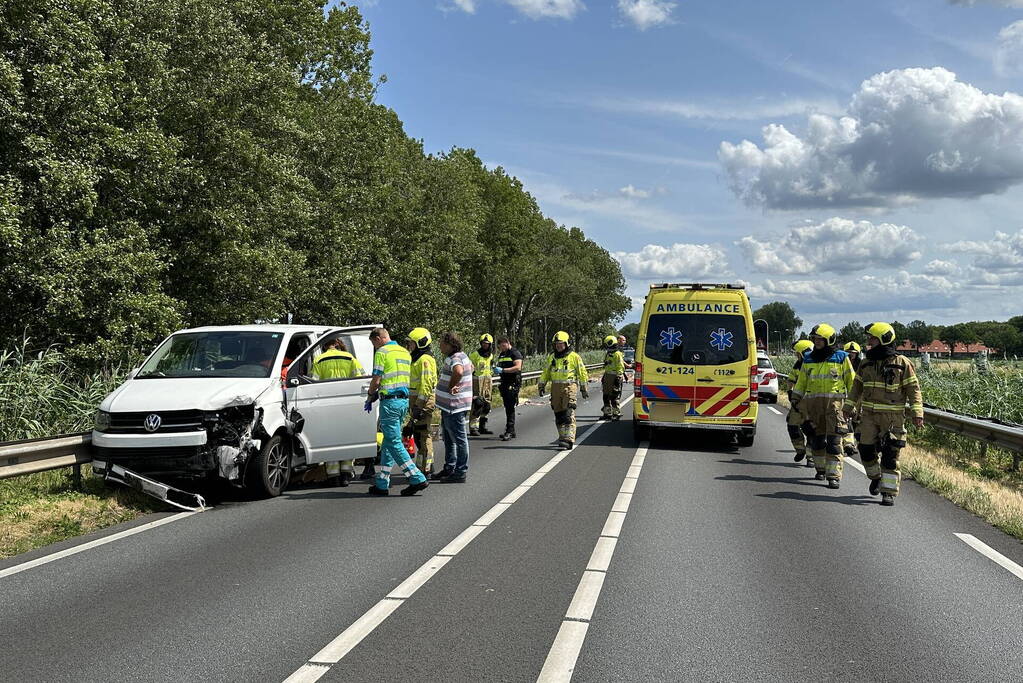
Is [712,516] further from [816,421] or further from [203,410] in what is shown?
[203,410]

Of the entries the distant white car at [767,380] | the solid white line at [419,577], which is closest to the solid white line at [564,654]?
the solid white line at [419,577]

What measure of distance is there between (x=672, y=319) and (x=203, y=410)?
28.6ft

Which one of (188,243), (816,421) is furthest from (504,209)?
(816,421)

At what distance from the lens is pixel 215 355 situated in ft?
33.1

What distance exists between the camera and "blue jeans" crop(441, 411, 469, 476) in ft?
35.0

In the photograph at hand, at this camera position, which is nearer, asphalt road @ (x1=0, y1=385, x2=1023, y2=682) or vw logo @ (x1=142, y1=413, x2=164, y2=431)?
asphalt road @ (x1=0, y1=385, x2=1023, y2=682)

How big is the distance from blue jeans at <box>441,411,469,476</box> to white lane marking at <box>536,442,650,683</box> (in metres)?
2.58

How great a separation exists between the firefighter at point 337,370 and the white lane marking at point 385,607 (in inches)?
84.6

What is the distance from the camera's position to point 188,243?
1883 centimetres

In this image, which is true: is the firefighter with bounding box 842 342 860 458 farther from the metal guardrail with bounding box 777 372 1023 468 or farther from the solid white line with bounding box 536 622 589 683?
the solid white line with bounding box 536 622 589 683

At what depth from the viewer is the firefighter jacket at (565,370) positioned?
579 inches

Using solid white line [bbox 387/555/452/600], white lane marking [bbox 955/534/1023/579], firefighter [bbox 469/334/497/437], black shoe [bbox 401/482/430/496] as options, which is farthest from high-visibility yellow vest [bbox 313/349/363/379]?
white lane marking [bbox 955/534/1023/579]

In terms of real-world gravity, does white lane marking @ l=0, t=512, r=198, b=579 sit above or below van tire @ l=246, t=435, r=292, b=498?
below

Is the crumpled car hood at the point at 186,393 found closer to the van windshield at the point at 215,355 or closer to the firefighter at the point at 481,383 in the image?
the van windshield at the point at 215,355
